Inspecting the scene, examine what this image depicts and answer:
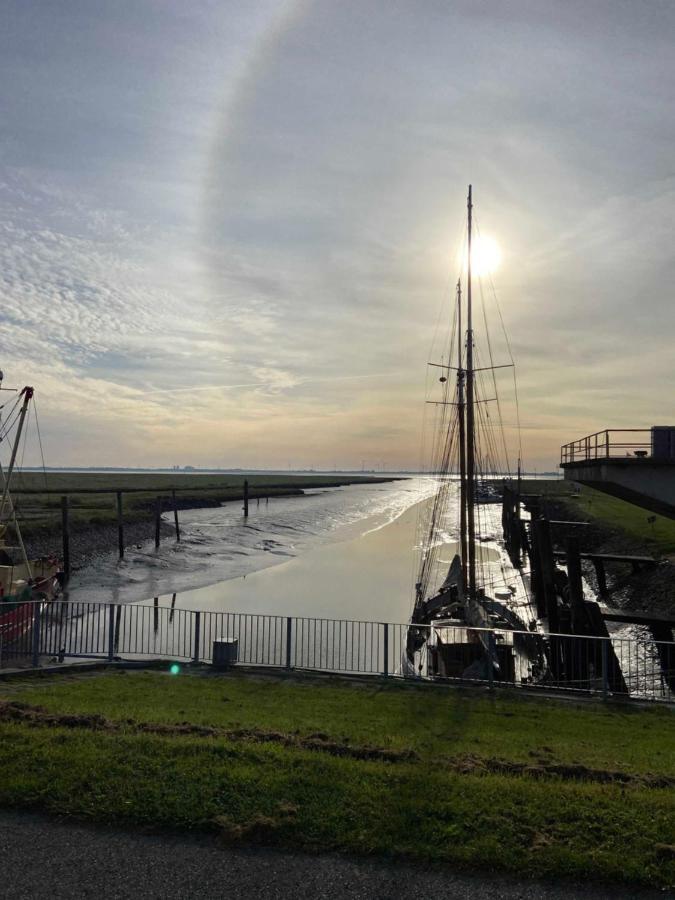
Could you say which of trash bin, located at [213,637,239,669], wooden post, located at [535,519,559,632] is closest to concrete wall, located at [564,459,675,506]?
wooden post, located at [535,519,559,632]

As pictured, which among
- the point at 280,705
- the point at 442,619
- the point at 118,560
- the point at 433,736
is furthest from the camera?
the point at 118,560

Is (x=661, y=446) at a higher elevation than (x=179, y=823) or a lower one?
higher

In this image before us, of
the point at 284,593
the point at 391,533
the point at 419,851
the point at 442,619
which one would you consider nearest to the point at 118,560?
the point at 284,593

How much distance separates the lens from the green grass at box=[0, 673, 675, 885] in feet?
22.5

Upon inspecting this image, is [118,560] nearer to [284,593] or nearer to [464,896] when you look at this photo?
[284,593]

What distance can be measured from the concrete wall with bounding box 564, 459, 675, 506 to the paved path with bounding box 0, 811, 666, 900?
19.8m

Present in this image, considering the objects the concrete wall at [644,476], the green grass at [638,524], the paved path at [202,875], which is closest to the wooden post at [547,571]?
the concrete wall at [644,476]

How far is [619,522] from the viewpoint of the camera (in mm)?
59438

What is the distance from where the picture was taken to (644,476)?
24.0 m

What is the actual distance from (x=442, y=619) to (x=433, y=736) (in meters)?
18.8

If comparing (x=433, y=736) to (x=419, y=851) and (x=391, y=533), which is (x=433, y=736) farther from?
(x=391, y=533)

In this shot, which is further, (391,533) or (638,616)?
(391,533)

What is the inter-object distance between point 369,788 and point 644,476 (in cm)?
1984

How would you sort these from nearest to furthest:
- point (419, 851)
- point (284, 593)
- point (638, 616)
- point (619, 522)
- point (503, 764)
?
point (419, 851) < point (503, 764) < point (638, 616) < point (284, 593) < point (619, 522)
